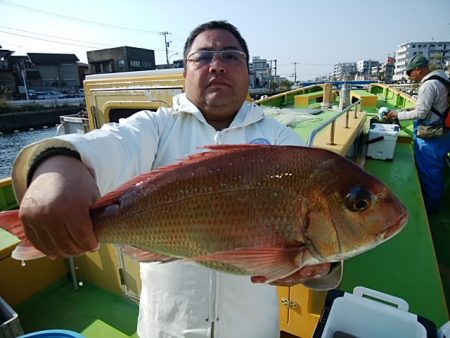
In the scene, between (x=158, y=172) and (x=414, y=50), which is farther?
(x=414, y=50)

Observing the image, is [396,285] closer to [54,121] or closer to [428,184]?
[428,184]

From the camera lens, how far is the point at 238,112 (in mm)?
2010

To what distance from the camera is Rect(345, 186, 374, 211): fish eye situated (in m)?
1.11

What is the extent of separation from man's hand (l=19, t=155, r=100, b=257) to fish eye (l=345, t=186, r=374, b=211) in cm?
96

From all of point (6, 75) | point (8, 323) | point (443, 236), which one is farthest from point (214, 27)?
point (6, 75)

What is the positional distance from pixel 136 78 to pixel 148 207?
10.9 ft

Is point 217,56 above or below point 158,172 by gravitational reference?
above

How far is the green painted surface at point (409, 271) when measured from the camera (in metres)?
3.02

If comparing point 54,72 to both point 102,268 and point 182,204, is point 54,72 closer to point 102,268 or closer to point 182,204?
point 102,268

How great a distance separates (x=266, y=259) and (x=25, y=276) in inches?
163

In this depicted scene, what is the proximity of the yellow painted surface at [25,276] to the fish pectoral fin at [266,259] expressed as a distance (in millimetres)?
3782

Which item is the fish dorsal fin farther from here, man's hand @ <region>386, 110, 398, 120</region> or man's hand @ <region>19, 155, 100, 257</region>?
man's hand @ <region>386, 110, 398, 120</region>

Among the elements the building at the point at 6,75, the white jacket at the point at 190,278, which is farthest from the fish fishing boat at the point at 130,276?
the building at the point at 6,75

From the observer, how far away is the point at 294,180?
1169mm
